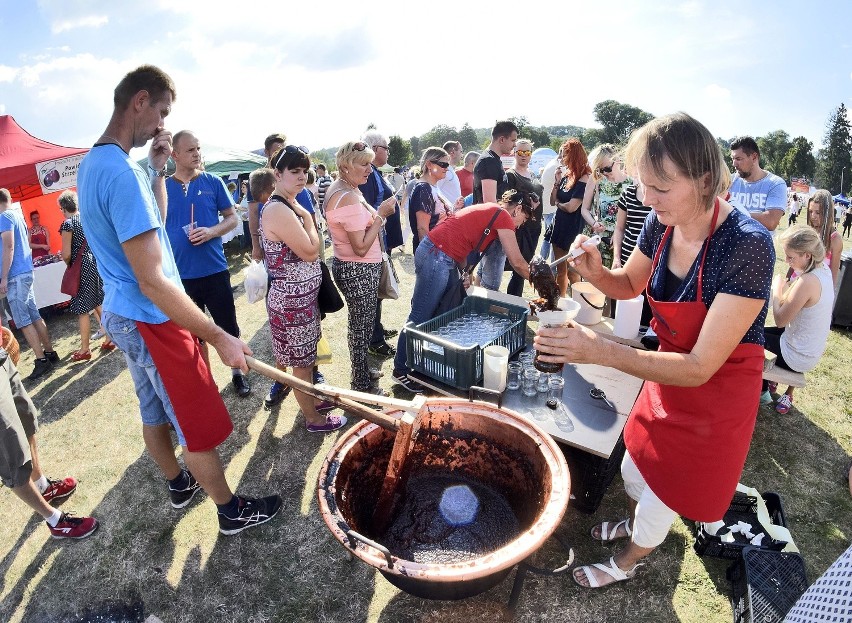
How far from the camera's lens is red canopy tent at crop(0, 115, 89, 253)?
6.99 meters

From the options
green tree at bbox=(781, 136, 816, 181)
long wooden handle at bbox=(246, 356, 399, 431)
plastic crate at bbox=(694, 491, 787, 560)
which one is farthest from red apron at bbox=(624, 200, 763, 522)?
green tree at bbox=(781, 136, 816, 181)

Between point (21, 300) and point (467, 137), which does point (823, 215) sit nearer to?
point (21, 300)

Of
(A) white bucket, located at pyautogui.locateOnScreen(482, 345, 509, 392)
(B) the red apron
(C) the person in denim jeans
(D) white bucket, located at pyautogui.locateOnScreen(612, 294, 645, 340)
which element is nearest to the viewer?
(B) the red apron

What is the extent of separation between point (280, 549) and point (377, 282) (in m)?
2.15

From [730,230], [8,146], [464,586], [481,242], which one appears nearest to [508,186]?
[481,242]

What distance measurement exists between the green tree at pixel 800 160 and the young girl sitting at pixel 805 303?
63360 mm

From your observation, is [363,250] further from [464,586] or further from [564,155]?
[564,155]

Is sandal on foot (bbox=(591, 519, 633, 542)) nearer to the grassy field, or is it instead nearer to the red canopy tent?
the grassy field

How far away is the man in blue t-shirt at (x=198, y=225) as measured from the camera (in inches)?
144

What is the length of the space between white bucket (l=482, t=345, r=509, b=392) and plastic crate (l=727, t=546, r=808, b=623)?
1548 millimetres

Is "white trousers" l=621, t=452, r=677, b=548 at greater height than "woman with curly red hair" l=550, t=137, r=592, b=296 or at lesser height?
lesser

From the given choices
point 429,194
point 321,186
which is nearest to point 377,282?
point 429,194

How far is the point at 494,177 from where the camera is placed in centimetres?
508

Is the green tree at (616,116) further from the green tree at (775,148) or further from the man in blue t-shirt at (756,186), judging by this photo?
the man in blue t-shirt at (756,186)
